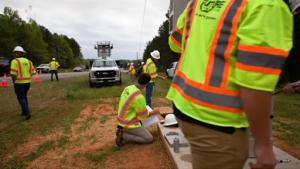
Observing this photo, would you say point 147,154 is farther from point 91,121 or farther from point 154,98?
point 154,98

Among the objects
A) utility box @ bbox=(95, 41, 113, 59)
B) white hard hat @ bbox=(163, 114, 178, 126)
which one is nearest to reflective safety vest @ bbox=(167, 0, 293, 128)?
white hard hat @ bbox=(163, 114, 178, 126)

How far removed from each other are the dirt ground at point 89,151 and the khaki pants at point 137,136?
0.11 m

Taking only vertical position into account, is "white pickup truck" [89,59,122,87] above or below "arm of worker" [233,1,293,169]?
below

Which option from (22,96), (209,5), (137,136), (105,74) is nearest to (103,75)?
(105,74)

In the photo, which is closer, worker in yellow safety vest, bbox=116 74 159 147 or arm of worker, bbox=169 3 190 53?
arm of worker, bbox=169 3 190 53

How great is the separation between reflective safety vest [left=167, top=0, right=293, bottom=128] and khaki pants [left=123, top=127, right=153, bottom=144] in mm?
4092

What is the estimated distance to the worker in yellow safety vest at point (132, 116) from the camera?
17.7ft

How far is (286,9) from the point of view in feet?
3.89

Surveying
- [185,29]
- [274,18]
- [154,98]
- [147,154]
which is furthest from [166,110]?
[274,18]

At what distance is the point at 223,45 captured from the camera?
1267 mm

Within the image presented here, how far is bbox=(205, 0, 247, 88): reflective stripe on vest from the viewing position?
1.23 metres

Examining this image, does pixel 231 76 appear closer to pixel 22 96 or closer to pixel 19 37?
pixel 22 96

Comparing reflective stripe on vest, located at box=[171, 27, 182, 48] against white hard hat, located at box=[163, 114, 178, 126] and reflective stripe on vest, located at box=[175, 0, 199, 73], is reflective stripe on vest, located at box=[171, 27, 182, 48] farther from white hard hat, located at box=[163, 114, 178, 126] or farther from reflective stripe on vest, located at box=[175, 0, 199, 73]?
white hard hat, located at box=[163, 114, 178, 126]

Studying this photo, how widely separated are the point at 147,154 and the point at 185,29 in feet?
12.1
